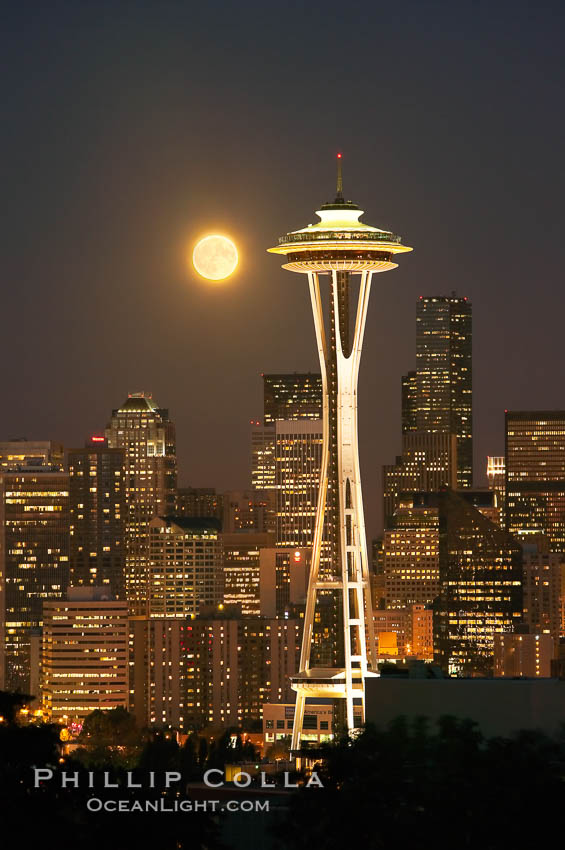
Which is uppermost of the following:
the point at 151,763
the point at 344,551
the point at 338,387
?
the point at 338,387

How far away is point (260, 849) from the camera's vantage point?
2296 inches

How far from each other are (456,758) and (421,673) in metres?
27.3

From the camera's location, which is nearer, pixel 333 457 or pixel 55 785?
pixel 55 785

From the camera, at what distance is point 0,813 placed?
41375 mm

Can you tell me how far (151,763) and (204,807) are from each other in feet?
305

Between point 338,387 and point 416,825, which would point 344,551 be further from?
point 416,825

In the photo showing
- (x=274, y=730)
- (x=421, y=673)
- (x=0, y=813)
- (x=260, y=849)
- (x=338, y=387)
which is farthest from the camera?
(x=274, y=730)

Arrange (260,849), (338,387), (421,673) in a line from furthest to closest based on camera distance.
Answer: (338,387)
(421,673)
(260,849)

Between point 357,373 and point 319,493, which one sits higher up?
point 357,373

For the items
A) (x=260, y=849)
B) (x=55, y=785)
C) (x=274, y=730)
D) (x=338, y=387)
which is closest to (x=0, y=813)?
(x=55, y=785)

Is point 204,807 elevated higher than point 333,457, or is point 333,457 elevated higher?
point 333,457

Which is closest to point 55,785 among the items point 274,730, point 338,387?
point 338,387

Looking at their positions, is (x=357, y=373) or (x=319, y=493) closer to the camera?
(x=319, y=493)

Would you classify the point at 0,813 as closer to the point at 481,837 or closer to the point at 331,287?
the point at 481,837
